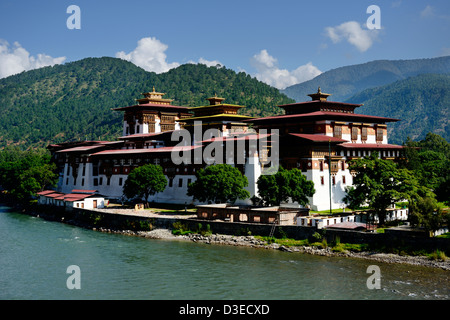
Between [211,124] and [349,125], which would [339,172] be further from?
[211,124]

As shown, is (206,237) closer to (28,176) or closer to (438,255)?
(438,255)

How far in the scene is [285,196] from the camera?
60531mm

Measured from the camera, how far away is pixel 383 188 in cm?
5281

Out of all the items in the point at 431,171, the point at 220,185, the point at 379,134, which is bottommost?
the point at 220,185

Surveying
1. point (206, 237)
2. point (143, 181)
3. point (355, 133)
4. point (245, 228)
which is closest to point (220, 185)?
point (206, 237)

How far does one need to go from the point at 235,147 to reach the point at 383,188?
22.4 meters

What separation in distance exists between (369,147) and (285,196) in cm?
1939

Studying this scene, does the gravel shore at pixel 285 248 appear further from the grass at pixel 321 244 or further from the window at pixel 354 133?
the window at pixel 354 133

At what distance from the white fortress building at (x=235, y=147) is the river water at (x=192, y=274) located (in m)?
18.4

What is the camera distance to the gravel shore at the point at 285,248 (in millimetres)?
41719

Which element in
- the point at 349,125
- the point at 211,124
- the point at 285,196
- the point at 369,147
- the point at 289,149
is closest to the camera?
the point at 285,196

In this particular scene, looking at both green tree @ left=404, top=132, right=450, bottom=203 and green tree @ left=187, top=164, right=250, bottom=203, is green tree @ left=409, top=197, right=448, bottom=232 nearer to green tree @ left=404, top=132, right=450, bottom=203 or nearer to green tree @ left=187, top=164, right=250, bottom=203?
green tree @ left=404, top=132, right=450, bottom=203

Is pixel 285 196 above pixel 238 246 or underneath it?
above
